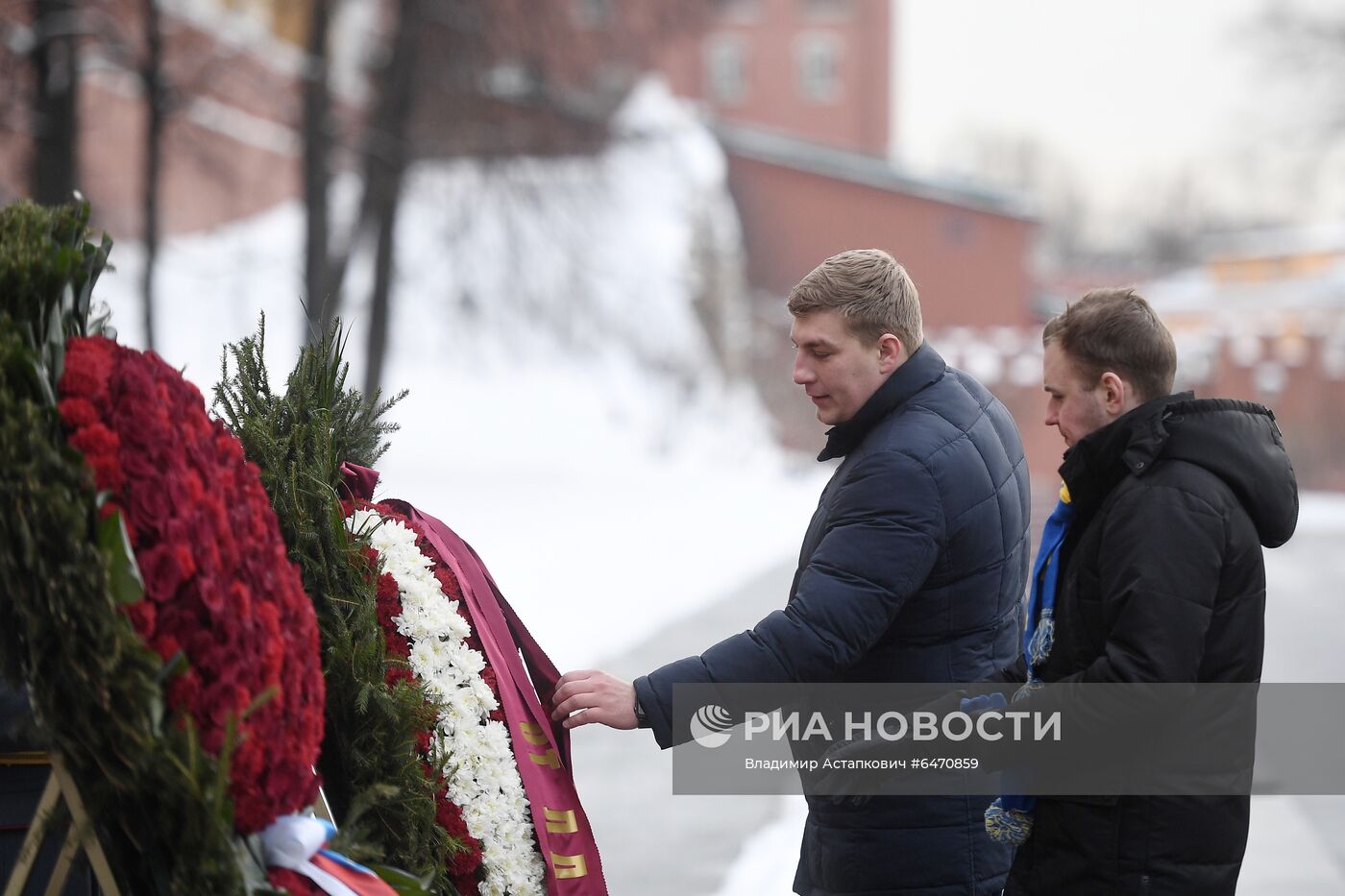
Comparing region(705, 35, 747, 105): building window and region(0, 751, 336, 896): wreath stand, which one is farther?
region(705, 35, 747, 105): building window

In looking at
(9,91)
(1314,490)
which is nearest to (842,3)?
(1314,490)

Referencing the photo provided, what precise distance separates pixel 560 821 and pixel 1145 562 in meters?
1.18

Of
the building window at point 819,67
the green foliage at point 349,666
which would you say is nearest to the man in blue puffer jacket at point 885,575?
the green foliage at point 349,666

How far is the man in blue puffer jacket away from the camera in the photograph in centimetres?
270

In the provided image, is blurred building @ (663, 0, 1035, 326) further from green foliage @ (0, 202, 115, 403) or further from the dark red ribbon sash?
green foliage @ (0, 202, 115, 403)

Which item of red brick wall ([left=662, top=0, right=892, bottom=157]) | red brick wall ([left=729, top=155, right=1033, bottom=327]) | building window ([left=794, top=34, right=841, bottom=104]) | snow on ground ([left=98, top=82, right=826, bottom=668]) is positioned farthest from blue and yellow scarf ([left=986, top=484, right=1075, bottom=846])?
building window ([left=794, top=34, right=841, bottom=104])

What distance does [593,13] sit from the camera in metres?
20.6

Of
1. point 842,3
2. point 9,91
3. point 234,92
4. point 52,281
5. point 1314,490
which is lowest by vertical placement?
point 52,281

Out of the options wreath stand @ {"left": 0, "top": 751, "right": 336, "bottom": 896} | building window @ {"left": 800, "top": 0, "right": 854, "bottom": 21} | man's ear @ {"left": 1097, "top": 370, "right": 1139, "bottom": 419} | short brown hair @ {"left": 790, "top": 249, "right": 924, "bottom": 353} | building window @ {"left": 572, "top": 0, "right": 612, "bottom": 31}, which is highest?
building window @ {"left": 800, "top": 0, "right": 854, "bottom": 21}

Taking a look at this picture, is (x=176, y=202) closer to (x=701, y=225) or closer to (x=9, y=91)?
(x=701, y=225)

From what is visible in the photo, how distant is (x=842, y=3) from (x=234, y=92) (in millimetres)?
31312

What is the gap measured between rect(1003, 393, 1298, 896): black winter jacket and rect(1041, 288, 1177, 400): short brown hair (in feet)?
0.18

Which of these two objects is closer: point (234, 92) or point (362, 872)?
point (362, 872)

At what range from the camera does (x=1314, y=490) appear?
26.6m
